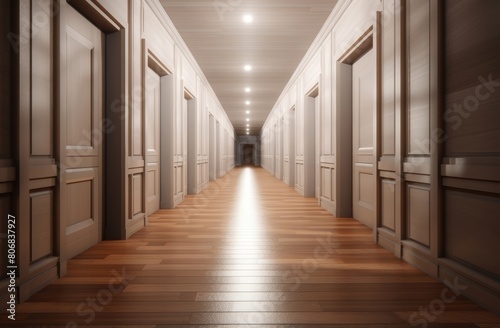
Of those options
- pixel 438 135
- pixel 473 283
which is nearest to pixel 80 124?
pixel 438 135

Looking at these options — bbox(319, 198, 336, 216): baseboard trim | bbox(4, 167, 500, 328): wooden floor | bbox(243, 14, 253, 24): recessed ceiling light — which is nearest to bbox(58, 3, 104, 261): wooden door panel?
bbox(4, 167, 500, 328): wooden floor

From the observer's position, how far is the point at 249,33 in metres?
5.96

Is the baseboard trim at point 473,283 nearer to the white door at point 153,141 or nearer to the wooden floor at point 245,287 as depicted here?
the wooden floor at point 245,287

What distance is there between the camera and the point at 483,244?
7.25ft

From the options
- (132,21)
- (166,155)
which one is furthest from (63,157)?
(166,155)

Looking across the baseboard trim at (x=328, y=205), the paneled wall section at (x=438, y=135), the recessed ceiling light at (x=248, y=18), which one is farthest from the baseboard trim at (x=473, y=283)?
the recessed ceiling light at (x=248, y=18)

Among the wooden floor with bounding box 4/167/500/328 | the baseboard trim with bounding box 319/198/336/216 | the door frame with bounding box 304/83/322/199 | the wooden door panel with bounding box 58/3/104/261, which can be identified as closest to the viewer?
the wooden floor with bounding box 4/167/500/328

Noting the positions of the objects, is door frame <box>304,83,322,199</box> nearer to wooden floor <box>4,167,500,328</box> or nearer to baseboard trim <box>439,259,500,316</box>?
wooden floor <box>4,167,500,328</box>

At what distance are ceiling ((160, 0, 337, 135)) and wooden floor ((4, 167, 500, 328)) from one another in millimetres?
3101

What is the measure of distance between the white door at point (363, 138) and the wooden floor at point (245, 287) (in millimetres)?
705

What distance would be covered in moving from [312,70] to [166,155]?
3289mm

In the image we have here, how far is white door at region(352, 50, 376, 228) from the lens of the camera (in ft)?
15.0

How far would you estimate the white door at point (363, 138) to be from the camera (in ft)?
15.0

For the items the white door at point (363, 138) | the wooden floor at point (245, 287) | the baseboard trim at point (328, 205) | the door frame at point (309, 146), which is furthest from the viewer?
the door frame at point (309, 146)
